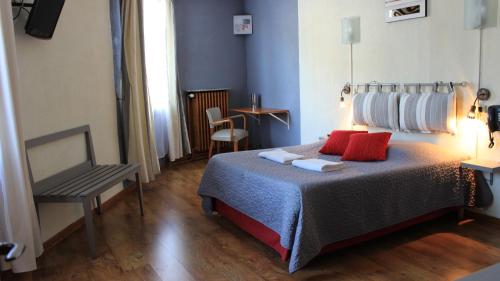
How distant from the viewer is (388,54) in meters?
3.77

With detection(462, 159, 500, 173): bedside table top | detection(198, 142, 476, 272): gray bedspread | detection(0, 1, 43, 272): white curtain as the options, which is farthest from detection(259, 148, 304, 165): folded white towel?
detection(0, 1, 43, 272): white curtain

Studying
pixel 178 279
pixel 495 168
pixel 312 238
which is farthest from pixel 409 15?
pixel 178 279

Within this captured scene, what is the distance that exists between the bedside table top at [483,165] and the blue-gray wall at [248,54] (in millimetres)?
2570

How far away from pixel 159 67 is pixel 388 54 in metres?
2.80

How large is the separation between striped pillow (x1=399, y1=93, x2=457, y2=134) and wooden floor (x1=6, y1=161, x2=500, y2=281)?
0.74 metres

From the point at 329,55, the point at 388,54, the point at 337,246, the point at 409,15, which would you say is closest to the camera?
the point at 337,246

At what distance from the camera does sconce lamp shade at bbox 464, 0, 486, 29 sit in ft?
9.76

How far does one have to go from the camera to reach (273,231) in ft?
9.03

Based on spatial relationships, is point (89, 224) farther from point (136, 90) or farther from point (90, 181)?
point (136, 90)

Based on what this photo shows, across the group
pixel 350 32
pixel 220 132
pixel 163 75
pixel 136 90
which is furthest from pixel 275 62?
pixel 136 90

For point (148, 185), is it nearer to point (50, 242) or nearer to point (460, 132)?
point (50, 242)

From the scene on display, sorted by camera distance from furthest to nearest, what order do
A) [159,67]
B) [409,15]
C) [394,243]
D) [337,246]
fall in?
1. [159,67]
2. [409,15]
3. [394,243]
4. [337,246]

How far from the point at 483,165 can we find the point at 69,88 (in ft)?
10.3

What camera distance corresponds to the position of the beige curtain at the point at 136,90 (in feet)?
14.2
